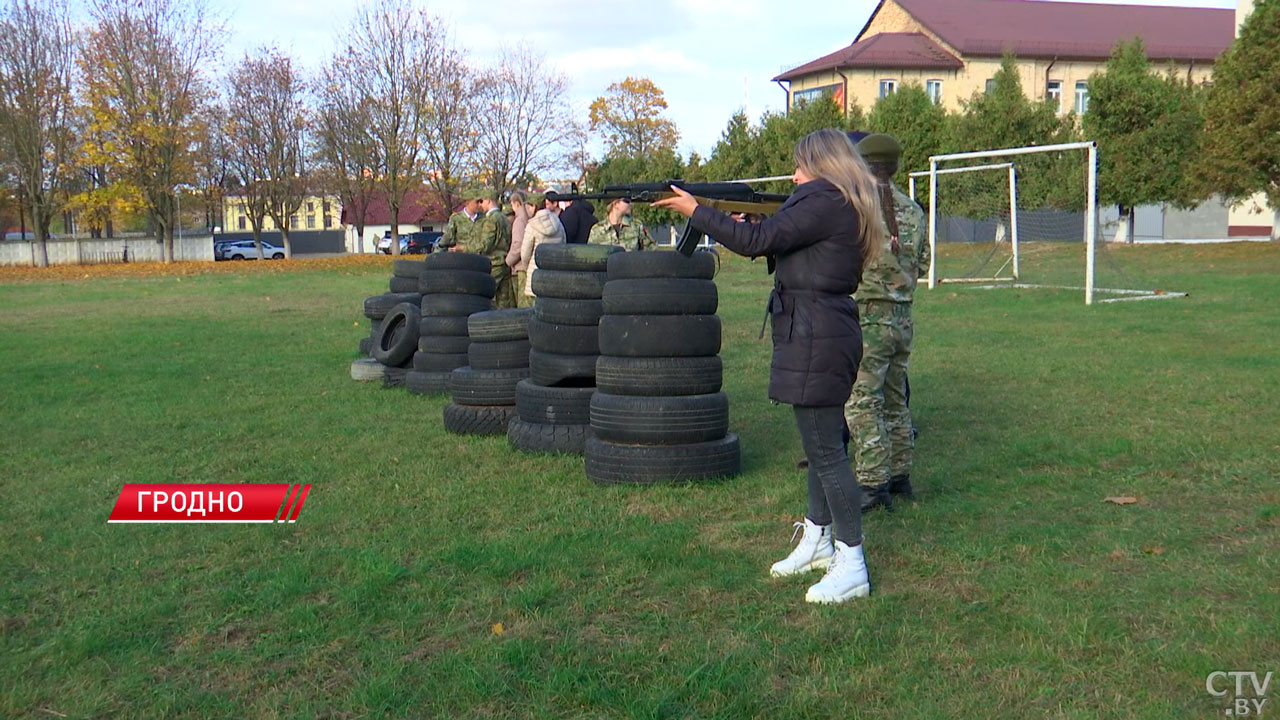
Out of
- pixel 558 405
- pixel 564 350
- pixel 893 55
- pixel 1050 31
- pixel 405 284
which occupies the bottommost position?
pixel 558 405

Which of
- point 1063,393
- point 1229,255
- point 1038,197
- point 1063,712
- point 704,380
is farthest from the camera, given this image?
point 1038,197

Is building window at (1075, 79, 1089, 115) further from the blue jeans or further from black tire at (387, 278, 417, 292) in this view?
the blue jeans

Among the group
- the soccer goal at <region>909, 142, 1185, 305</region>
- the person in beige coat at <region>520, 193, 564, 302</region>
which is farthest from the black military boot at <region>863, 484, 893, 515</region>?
the soccer goal at <region>909, 142, 1185, 305</region>

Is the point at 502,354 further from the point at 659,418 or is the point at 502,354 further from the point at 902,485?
the point at 902,485

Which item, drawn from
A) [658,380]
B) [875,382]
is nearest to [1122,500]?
[875,382]

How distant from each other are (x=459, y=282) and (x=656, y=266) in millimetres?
3703

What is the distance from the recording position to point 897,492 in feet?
21.1

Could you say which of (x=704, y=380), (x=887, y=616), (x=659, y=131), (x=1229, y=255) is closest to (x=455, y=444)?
(x=704, y=380)

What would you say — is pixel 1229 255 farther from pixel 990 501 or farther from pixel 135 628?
pixel 135 628

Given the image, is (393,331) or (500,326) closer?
(500,326)

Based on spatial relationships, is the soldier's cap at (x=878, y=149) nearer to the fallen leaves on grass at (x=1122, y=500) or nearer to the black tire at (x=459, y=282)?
the fallen leaves on grass at (x=1122, y=500)

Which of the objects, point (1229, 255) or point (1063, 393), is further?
point (1229, 255)

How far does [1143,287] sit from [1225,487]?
18689mm

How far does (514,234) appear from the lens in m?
12.8
